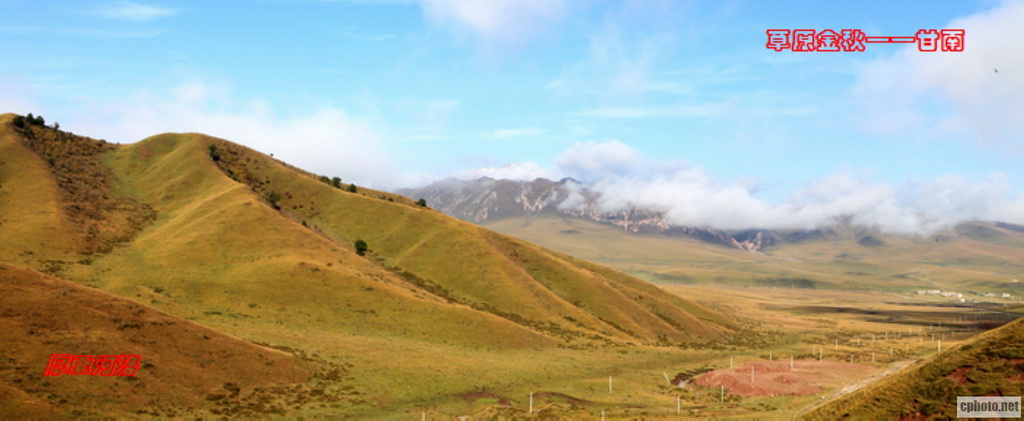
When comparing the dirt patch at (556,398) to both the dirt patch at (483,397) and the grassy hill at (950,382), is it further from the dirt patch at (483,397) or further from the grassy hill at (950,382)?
the grassy hill at (950,382)

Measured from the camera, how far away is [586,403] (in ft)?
202

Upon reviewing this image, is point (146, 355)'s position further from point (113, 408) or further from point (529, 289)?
point (529, 289)

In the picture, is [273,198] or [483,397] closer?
[483,397]

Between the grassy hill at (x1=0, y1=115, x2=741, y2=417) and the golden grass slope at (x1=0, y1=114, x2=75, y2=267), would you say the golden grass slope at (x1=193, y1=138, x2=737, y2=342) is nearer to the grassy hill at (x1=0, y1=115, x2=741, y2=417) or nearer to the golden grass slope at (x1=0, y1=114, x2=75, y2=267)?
the grassy hill at (x1=0, y1=115, x2=741, y2=417)

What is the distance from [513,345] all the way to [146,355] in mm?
54950

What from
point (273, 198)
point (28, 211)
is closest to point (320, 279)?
point (28, 211)

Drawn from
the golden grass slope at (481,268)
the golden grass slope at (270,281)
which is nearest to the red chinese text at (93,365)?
the golden grass slope at (270,281)

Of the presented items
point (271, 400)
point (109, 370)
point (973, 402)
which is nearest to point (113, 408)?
point (109, 370)

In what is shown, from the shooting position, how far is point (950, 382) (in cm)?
2553

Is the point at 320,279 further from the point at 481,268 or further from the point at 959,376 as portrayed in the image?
the point at 959,376

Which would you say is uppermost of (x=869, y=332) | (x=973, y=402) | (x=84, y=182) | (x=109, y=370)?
(x=84, y=182)

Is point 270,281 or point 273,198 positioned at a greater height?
point 273,198

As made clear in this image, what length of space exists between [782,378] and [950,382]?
5236 cm

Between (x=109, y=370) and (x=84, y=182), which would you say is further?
(x=84, y=182)
